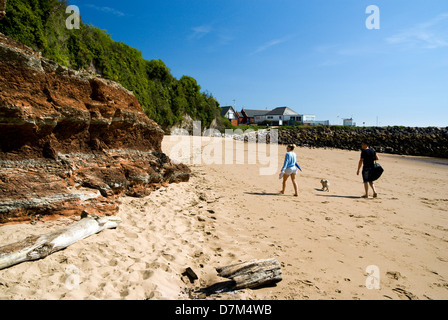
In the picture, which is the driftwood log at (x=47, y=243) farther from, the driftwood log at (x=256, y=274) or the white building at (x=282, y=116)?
the white building at (x=282, y=116)

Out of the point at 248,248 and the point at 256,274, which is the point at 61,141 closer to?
the point at 248,248

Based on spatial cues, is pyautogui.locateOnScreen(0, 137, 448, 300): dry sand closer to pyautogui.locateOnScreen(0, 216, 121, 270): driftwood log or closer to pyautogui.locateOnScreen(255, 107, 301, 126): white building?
pyautogui.locateOnScreen(0, 216, 121, 270): driftwood log

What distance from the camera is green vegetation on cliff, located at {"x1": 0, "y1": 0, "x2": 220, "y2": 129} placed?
35.6ft

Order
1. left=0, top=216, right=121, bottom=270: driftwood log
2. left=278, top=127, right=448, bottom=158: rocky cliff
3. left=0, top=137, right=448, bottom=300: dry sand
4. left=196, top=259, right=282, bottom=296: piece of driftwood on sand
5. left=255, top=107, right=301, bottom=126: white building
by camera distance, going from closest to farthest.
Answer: left=0, top=216, right=121, bottom=270: driftwood log, left=0, top=137, right=448, bottom=300: dry sand, left=196, top=259, right=282, bottom=296: piece of driftwood on sand, left=278, top=127, right=448, bottom=158: rocky cliff, left=255, top=107, right=301, bottom=126: white building

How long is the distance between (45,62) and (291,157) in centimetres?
691

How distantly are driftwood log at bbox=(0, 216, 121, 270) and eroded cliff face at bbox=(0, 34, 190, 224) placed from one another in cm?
67

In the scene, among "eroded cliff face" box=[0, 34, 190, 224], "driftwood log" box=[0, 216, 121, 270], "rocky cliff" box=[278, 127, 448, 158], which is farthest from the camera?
"rocky cliff" box=[278, 127, 448, 158]

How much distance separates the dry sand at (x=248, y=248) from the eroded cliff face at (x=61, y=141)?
0.47 m

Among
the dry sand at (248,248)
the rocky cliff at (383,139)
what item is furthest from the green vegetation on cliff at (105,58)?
the rocky cliff at (383,139)

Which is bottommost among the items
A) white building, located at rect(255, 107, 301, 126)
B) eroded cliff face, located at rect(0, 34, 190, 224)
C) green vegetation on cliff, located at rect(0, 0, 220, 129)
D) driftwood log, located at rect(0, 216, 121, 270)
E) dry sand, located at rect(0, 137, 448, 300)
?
dry sand, located at rect(0, 137, 448, 300)

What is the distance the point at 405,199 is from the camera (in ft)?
28.8

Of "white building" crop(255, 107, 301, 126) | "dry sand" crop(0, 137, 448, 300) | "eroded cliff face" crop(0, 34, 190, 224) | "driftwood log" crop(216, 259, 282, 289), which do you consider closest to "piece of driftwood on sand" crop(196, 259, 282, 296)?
"driftwood log" crop(216, 259, 282, 289)

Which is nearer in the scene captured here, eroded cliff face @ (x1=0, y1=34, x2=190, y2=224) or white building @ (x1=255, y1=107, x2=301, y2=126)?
eroded cliff face @ (x1=0, y1=34, x2=190, y2=224)
